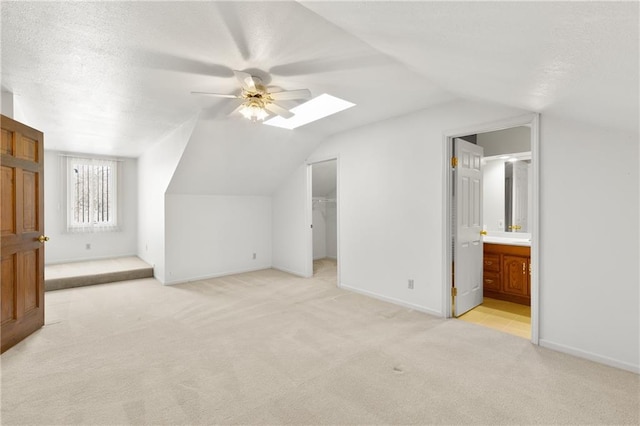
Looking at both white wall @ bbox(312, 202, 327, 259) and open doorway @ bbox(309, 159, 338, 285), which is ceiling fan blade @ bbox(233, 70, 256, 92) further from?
white wall @ bbox(312, 202, 327, 259)

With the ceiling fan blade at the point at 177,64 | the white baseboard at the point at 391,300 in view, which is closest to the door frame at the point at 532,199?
the white baseboard at the point at 391,300

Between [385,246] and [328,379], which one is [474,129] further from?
[328,379]

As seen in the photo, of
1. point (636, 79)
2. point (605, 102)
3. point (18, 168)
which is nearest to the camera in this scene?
point (636, 79)

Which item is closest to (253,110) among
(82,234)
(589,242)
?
(589,242)

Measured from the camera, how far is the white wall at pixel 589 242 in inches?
90.9

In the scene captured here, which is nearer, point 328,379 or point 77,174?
point 328,379

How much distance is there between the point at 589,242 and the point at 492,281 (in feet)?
6.22

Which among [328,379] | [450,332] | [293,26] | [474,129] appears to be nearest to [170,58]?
[293,26]

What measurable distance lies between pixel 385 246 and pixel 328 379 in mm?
2122

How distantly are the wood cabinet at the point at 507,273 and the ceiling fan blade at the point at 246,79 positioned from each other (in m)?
3.67

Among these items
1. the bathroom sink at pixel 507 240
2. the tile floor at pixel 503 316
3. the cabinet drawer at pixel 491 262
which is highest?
the bathroom sink at pixel 507 240

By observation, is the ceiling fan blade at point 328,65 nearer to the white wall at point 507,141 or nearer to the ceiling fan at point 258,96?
the ceiling fan at point 258,96

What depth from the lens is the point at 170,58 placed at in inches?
92.4

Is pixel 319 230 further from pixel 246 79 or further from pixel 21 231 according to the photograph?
pixel 21 231
